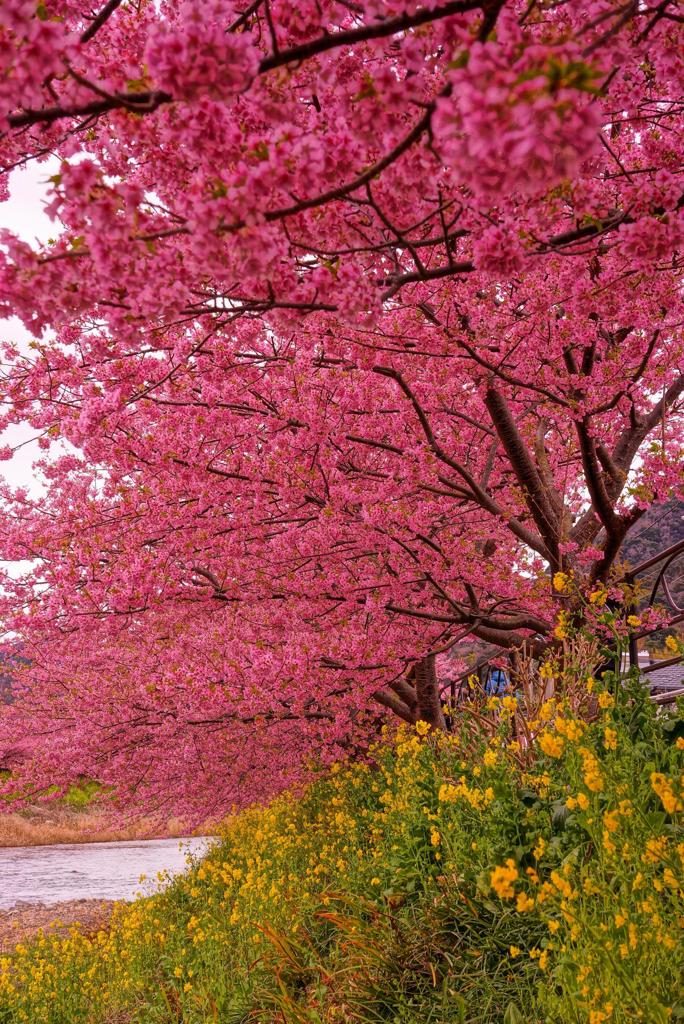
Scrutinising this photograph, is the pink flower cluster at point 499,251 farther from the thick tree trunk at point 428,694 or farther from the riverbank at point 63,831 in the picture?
the riverbank at point 63,831

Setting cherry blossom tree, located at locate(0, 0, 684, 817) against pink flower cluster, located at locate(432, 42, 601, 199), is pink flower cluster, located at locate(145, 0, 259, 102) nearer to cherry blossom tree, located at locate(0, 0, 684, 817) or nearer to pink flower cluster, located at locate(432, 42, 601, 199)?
cherry blossom tree, located at locate(0, 0, 684, 817)

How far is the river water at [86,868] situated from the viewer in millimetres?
16234

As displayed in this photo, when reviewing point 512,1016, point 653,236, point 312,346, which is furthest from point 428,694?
point 653,236

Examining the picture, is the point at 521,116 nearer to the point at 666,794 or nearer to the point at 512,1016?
the point at 666,794

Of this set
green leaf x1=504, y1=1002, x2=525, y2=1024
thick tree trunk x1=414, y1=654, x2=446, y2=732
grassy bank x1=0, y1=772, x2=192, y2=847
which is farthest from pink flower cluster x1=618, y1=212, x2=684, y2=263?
grassy bank x1=0, y1=772, x2=192, y2=847

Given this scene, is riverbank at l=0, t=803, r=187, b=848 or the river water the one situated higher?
riverbank at l=0, t=803, r=187, b=848

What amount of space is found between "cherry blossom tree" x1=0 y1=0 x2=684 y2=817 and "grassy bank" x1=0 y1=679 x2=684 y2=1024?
5.96 feet

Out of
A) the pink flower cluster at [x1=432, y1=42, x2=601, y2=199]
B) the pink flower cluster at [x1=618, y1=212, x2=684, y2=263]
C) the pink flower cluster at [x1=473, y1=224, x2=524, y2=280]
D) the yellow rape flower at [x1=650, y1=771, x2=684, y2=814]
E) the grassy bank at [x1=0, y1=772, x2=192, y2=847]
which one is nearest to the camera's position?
the pink flower cluster at [x1=432, y1=42, x2=601, y2=199]

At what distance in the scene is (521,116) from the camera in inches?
60.5

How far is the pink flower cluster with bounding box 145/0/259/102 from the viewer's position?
1943 mm

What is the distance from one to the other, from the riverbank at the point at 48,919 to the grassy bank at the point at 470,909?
428cm

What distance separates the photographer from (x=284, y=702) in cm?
934

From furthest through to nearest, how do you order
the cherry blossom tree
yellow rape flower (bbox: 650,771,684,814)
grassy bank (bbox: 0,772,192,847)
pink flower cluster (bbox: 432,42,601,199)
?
grassy bank (bbox: 0,772,192,847) → yellow rape flower (bbox: 650,771,684,814) → the cherry blossom tree → pink flower cluster (bbox: 432,42,601,199)

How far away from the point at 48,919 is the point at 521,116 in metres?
16.0
